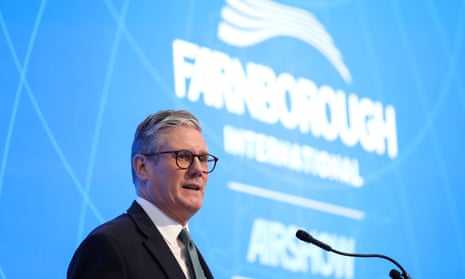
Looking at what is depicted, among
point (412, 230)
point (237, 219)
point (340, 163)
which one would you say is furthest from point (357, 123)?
point (237, 219)

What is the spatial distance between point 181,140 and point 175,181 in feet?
0.43

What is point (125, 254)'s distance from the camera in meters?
2.26

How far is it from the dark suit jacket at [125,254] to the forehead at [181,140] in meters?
0.25

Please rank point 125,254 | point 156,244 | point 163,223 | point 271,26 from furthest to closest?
point 271,26 < point 163,223 < point 156,244 < point 125,254

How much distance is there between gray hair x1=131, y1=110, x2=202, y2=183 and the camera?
2543 mm

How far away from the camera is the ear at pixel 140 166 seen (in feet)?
8.36

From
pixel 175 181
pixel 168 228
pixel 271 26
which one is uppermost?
pixel 271 26

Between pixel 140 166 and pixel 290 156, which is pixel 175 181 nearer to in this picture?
pixel 140 166

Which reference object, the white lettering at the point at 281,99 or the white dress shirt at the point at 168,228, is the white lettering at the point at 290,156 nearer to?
the white lettering at the point at 281,99

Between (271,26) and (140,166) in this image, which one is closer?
(140,166)

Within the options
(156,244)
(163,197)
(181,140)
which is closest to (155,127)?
(181,140)

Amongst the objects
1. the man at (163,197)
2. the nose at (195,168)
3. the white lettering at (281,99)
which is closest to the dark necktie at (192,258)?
the man at (163,197)

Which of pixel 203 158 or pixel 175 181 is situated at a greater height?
pixel 203 158

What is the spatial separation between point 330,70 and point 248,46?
0.56m
